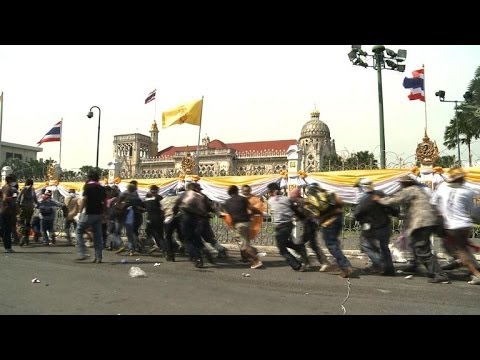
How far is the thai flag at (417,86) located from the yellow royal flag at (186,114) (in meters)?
8.51

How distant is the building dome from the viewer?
85.2m

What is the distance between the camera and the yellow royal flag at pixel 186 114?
635 inches

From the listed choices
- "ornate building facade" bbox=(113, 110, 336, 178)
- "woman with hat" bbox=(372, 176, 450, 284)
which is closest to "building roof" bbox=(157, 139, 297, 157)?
"ornate building facade" bbox=(113, 110, 336, 178)

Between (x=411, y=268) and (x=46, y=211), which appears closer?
(x=411, y=268)

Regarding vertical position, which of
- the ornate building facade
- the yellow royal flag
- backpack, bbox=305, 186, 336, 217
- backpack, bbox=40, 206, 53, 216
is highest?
the ornate building facade

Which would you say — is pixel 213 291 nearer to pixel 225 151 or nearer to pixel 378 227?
pixel 378 227

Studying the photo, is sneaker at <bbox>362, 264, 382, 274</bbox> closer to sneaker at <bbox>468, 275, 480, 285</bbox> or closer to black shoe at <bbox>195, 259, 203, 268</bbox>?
sneaker at <bbox>468, 275, 480, 285</bbox>

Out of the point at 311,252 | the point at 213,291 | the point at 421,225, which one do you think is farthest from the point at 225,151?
the point at 213,291

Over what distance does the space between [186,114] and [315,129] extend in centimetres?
7211

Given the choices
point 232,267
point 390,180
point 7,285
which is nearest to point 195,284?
point 232,267

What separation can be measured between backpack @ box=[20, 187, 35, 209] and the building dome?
77012 millimetres

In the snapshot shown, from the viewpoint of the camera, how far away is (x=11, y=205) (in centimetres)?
1035

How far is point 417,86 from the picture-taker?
16422 mm

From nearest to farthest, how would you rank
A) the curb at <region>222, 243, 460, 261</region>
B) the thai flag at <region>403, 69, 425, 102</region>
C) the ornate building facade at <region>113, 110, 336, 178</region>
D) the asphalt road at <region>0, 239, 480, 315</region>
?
1. the asphalt road at <region>0, 239, 480, 315</region>
2. the curb at <region>222, 243, 460, 261</region>
3. the thai flag at <region>403, 69, 425, 102</region>
4. the ornate building facade at <region>113, 110, 336, 178</region>
